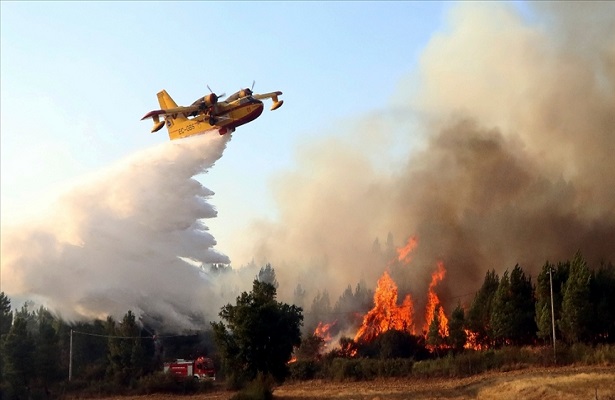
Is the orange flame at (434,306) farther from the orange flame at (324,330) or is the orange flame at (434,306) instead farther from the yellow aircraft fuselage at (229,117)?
the yellow aircraft fuselage at (229,117)

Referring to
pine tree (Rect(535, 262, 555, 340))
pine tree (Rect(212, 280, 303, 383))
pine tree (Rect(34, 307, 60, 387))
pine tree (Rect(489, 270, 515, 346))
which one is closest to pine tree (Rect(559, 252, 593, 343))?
pine tree (Rect(535, 262, 555, 340))

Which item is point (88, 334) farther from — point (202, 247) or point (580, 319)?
point (580, 319)

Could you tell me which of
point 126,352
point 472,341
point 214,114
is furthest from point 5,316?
point 472,341

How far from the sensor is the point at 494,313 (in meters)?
79.8

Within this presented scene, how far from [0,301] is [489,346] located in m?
74.5

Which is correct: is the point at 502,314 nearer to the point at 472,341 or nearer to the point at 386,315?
the point at 472,341

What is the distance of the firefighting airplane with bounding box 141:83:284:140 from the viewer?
81.2 meters

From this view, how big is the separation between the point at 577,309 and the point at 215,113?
1497 inches

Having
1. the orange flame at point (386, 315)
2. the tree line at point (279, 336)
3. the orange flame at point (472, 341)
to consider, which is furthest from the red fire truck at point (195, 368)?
the orange flame at point (472, 341)

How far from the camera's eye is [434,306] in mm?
98688

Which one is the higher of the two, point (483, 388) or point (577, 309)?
point (577, 309)

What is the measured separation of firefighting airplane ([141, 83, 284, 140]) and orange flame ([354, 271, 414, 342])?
94.9 feet

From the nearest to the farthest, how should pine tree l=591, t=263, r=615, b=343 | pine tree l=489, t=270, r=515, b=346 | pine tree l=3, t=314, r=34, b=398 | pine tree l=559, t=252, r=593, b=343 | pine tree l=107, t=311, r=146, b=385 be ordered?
pine tree l=559, t=252, r=593, b=343 → pine tree l=591, t=263, r=615, b=343 → pine tree l=489, t=270, r=515, b=346 → pine tree l=3, t=314, r=34, b=398 → pine tree l=107, t=311, r=146, b=385

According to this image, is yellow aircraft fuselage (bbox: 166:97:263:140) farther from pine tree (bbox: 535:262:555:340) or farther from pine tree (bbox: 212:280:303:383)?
pine tree (bbox: 535:262:555:340)
